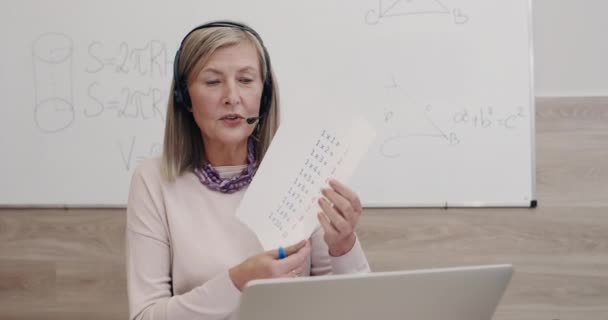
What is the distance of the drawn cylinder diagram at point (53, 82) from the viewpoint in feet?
6.82

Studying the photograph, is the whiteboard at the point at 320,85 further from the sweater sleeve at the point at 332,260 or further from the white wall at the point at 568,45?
the sweater sleeve at the point at 332,260

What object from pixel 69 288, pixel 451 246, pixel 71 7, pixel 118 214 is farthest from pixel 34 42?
pixel 451 246

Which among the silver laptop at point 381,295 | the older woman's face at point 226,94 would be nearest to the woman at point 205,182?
the older woman's face at point 226,94

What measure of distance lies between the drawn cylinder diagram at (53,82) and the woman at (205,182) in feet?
3.26

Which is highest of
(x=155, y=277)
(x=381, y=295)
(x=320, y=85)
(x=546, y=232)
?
(x=320, y=85)

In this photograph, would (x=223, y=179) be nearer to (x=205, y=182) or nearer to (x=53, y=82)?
(x=205, y=182)

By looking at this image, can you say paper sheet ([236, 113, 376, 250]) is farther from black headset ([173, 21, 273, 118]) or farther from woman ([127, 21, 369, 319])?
black headset ([173, 21, 273, 118])

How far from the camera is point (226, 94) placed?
1.14m

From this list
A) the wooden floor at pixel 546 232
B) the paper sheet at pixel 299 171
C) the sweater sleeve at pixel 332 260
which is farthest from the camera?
the wooden floor at pixel 546 232

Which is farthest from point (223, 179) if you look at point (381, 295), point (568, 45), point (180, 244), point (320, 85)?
point (568, 45)

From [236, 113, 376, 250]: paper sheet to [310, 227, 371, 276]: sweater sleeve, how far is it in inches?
6.6

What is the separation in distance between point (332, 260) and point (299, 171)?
25cm

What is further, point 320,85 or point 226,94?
point 320,85

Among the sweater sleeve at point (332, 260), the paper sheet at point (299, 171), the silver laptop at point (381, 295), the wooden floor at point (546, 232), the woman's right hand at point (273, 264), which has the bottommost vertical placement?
the wooden floor at point (546, 232)
